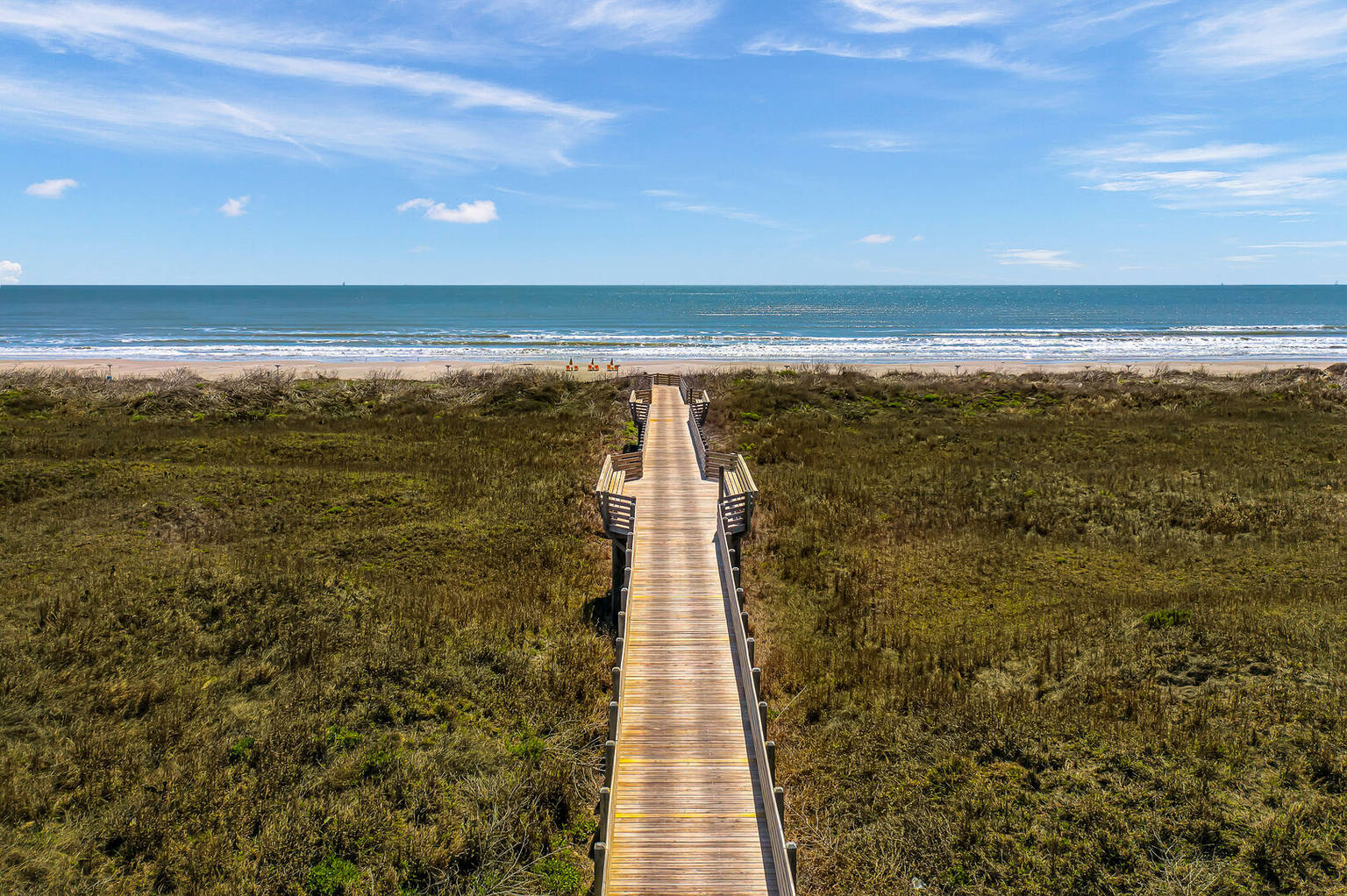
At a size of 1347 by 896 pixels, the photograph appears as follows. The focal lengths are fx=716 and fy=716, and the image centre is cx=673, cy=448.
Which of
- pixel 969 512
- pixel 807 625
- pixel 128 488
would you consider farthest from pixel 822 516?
pixel 128 488

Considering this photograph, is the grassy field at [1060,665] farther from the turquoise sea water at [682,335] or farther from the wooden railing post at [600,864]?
the turquoise sea water at [682,335]

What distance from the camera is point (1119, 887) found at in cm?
865

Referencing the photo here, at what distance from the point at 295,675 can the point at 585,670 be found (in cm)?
531

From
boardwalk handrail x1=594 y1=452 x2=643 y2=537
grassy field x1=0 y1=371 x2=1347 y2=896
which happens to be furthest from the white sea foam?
boardwalk handrail x1=594 y1=452 x2=643 y2=537

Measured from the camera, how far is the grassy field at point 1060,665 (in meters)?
9.21

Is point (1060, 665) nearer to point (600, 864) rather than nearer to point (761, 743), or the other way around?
point (761, 743)

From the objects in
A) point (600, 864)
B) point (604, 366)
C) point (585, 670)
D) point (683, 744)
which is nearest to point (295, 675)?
point (585, 670)

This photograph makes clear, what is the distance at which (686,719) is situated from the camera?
10.6 metres

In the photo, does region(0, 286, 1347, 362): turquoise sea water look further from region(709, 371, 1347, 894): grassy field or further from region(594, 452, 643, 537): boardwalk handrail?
region(594, 452, 643, 537): boardwalk handrail

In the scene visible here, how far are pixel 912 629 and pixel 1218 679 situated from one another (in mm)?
5259

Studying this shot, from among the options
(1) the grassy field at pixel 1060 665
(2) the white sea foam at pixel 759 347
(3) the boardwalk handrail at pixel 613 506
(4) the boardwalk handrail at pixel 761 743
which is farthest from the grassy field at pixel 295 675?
(2) the white sea foam at pixel 759 347

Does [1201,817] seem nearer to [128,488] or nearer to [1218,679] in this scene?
[1218,679]

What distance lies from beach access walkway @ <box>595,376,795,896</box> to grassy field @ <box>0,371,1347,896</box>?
3.67 ft

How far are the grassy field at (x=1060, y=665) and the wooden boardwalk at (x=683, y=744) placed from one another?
1187mm
